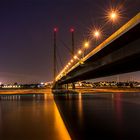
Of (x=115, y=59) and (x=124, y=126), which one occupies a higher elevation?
(x=115, y=59)

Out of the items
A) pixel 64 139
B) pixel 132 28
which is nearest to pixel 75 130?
pixel 64 139

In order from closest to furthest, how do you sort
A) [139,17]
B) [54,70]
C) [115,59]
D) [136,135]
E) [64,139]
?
[139,17] → [115,59] → [64,139] → [136,135] → [54,70]

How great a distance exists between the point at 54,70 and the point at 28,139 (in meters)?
85.9

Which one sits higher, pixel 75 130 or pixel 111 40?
pixel 111 40

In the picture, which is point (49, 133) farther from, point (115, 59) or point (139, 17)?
point (139, 17)

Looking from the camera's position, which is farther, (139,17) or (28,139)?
(28,139)

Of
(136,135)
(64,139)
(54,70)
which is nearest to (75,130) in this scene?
(64,139)

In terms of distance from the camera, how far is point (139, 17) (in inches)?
436

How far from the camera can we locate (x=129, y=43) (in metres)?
15.1

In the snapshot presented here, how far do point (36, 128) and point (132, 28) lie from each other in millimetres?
16749

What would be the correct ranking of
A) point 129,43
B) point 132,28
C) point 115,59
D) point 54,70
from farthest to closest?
point 54,70, point 115,59, point 129,43, point 132,28

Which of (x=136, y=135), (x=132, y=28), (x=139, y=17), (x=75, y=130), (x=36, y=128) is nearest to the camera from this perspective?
(x=139, y=17)

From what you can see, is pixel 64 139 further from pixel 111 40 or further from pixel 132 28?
pixel 132 28

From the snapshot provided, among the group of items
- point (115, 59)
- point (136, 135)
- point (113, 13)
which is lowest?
point (136, 135)
